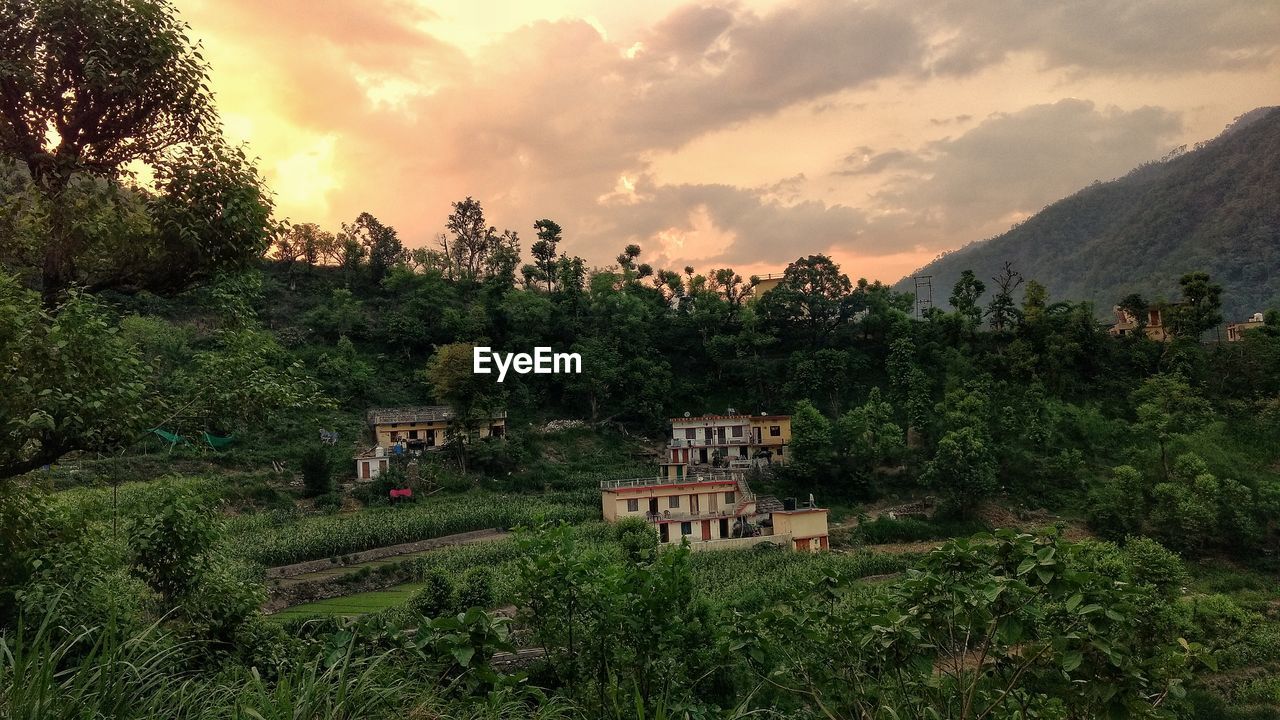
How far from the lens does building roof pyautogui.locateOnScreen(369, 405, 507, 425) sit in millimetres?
32562

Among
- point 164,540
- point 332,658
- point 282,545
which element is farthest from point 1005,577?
point 282,545

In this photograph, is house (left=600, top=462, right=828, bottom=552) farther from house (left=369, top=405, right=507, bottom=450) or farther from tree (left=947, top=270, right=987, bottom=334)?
tree (left=947, top=270, right=987, bottom=334)

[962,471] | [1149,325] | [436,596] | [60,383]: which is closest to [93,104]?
[60,383]

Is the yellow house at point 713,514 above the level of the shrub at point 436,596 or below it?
below

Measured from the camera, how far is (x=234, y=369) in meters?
5.45

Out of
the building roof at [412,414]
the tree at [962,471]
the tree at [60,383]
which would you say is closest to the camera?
the tree at [60,383]

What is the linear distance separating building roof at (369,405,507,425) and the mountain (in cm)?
4350

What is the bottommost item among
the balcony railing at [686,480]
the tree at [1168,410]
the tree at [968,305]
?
the balcony railing at [686,480]

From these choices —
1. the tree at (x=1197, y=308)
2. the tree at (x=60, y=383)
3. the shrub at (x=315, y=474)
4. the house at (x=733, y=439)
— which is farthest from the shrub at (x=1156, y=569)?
the shrub at (x=315, y=474)

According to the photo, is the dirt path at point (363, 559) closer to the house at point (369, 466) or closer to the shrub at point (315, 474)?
the shrub at point (315, 474)

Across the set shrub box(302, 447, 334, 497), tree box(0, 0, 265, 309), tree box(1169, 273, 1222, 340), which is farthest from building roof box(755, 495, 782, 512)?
tree box(1169, 273, 1222, 340)

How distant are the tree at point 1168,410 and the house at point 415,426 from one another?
3053 cm

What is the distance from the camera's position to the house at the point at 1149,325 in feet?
123

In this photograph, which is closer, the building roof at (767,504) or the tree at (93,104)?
the tree at (93,104)
